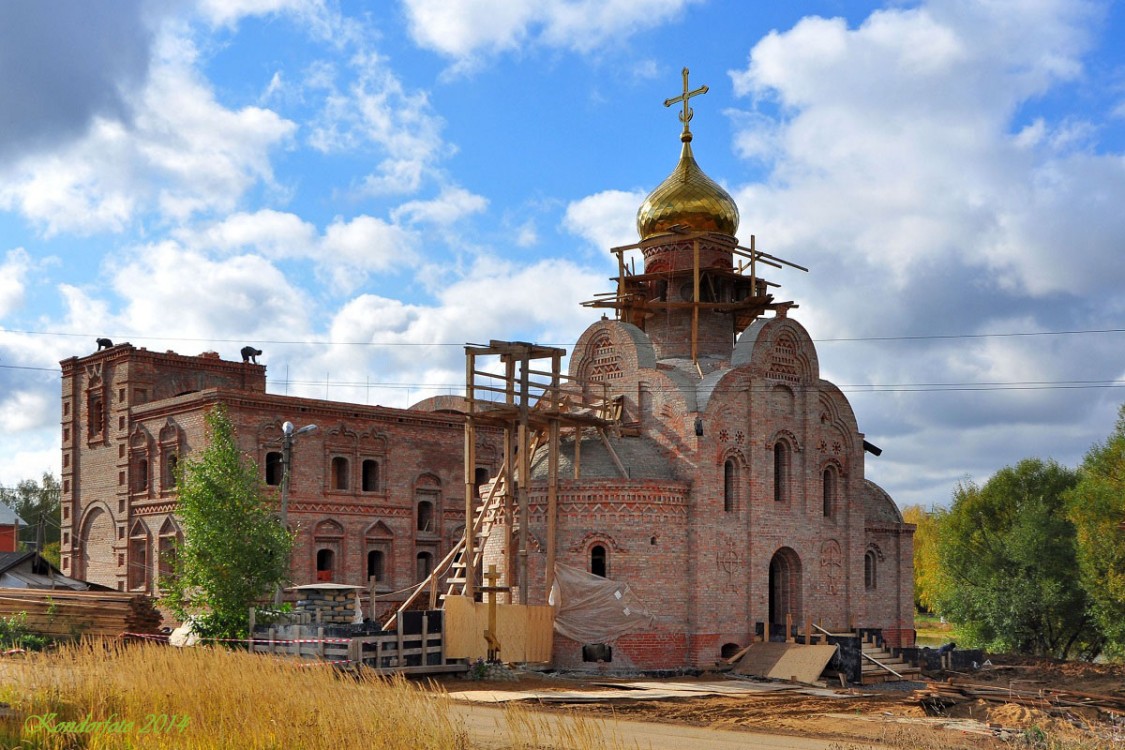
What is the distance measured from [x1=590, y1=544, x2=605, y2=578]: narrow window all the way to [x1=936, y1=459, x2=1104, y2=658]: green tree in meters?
19.6

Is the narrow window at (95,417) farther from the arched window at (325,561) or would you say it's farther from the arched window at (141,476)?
the arched window at (325,561)

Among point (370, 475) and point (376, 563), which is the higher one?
Result: point (370, 475)

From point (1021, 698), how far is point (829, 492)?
1149 cm

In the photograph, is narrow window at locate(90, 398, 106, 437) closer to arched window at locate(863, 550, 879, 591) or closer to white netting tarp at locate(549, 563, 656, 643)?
white netting tarp at locate(549, 563, 656, 643)

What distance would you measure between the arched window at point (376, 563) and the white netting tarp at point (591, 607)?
44.3 feet

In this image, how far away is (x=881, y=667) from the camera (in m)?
28.2

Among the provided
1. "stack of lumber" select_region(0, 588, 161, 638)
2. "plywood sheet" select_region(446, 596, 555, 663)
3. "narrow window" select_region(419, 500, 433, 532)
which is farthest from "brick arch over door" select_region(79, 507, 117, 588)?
"plywood sheet" select_region(446, 596, 555, 663)

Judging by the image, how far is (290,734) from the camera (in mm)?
11914

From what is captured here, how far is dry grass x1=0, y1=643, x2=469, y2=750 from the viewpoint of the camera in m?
11.8

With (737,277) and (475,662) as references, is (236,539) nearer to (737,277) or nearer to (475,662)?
(475,662)

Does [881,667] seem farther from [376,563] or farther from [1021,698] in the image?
[376,563]

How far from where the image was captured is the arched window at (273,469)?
37969 mm

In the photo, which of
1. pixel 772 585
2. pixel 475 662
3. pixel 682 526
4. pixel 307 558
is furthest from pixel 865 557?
pixel 307 558

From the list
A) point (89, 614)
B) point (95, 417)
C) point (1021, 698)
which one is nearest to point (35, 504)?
point (95, 417)
